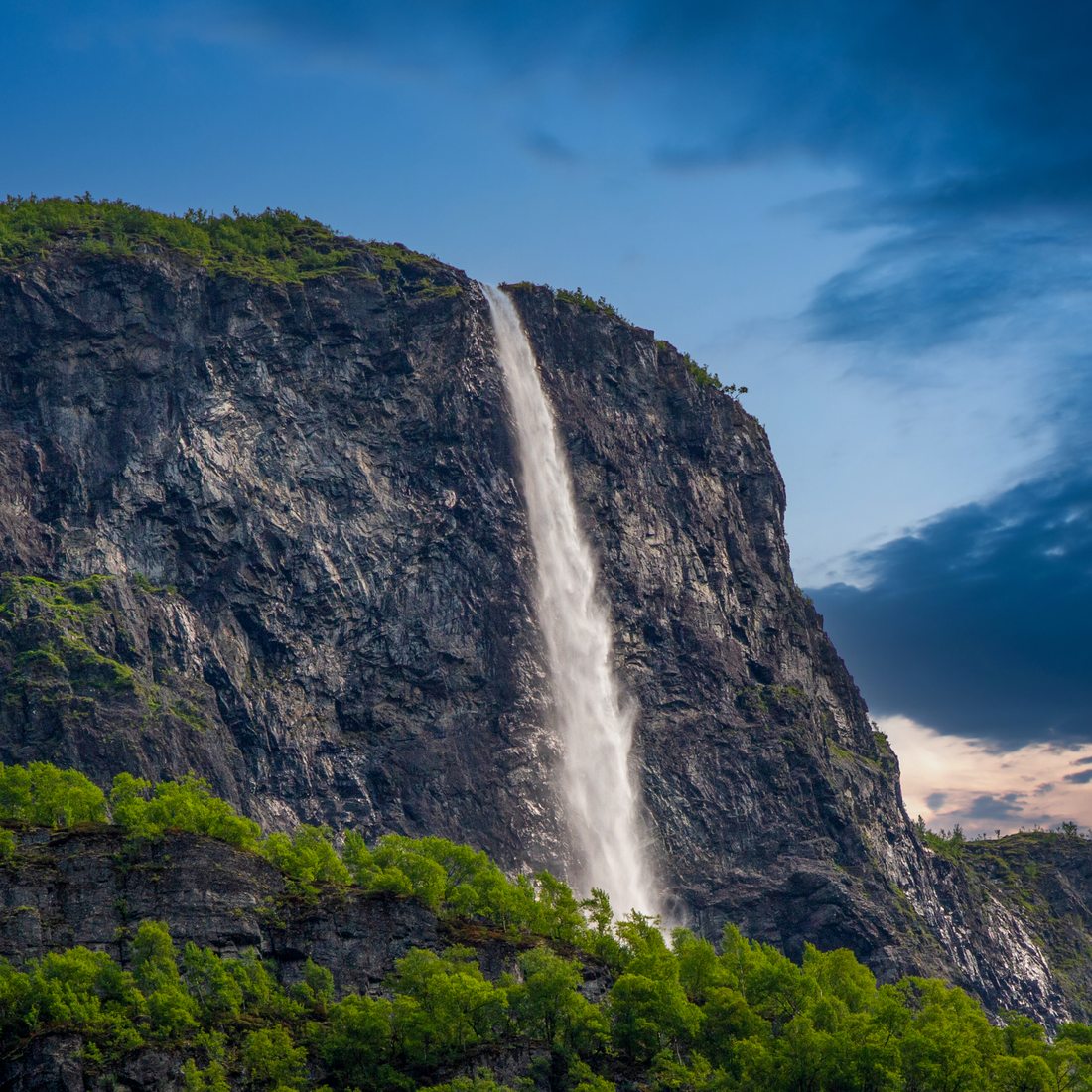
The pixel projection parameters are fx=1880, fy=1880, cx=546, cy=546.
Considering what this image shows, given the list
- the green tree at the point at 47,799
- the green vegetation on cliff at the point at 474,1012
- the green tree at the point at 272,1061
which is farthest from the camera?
the green tree at the point at 47,799

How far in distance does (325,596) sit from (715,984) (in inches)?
2791

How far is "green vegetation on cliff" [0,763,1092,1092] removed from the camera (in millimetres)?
113188

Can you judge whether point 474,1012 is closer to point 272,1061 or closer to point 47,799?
point 272,1061

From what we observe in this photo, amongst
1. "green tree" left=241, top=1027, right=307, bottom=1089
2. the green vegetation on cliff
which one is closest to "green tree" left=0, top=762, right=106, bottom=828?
the green vegetation on cliff

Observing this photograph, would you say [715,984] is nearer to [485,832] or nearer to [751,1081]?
[751,1081]

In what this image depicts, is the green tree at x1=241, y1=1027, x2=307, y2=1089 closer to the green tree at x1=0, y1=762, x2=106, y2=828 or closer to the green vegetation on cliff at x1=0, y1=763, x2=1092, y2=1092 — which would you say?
the green vegetation on cliff at x1=0, y1=763, x2=1092, y2=1092

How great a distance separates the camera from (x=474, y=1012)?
123m

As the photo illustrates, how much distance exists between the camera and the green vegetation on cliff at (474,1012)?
113 meters

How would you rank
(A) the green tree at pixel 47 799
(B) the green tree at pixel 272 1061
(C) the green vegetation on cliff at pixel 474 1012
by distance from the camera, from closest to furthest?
(B) the green tree at pixel 272 1061
(C) the green vegetation on cliff at pixel 474 1012
(A) the green tree at pixel 47 799

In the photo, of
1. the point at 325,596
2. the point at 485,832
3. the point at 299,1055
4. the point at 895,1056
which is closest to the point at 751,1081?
the point at 895,1056

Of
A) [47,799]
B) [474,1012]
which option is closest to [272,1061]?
[474,1012]

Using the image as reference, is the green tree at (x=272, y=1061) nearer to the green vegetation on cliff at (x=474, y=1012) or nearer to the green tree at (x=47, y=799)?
the green vegetation on cliff at (x=474, y=1012)

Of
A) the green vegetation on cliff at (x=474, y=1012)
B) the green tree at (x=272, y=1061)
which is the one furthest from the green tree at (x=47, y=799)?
the green tree at (x=272, y=1061)

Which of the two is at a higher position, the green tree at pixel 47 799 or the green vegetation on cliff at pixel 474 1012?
the green tree at pixel 47 799
